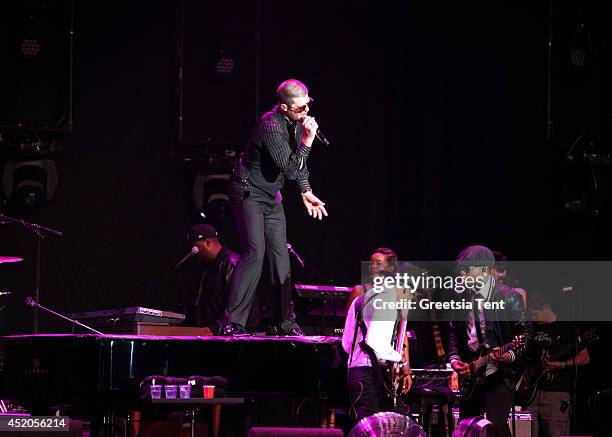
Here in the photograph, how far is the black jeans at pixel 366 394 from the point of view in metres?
7.33

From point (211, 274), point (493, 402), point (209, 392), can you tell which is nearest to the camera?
point (209, 392)

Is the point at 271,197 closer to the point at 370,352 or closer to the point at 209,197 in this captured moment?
the point at 370,352

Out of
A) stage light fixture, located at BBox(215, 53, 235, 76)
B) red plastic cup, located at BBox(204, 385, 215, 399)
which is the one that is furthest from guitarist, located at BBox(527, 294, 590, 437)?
stage light fixture, located at BBox(215, 53, 235, 76)

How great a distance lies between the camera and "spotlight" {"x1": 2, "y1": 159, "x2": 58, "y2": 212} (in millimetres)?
10383

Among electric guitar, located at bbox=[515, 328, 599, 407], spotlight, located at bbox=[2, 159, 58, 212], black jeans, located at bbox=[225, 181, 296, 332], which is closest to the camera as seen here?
black jeans, located at bbox=[225, 181, 296, 332]

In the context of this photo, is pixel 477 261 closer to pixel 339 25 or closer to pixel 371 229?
pixel 371 229

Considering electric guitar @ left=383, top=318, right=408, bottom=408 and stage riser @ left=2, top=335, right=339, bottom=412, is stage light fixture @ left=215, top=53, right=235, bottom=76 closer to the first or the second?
stage riser @ left=2, top=335, right=339, bottom=412

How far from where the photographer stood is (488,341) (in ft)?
25.8

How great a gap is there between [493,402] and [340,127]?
4.80 meters

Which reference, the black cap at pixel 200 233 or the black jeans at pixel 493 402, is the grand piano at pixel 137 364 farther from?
the black cap at pixel 200 233

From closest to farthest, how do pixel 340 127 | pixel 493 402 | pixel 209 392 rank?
pixel 209 392, pixel 493 402, pixel 340 127

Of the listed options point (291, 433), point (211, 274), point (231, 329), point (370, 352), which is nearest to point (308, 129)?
point (231, 329)

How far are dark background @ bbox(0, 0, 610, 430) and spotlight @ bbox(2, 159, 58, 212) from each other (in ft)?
0.71

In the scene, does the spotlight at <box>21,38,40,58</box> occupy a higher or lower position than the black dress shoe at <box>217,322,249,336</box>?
higher
